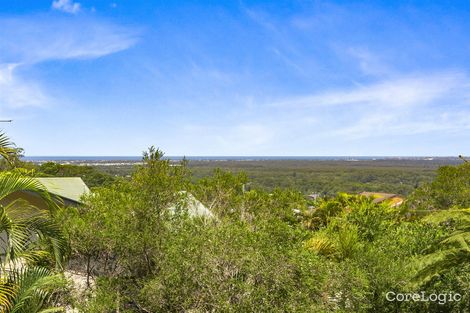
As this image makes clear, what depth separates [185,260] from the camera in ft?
21.3

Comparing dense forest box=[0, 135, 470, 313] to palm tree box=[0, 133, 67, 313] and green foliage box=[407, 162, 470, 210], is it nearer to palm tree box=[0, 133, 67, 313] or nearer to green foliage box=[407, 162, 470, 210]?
palm tree box=[0, 133, 67, 313]

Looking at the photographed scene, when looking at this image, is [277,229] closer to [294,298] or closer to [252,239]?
[252,239]

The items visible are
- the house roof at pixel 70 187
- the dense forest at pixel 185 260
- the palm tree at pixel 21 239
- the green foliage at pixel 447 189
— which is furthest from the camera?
the green foliage at pixel 447 189

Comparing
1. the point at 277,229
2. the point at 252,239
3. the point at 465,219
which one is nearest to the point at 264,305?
the point at 252,239

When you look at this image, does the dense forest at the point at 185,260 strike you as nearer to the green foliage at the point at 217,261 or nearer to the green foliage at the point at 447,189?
the green foliage at the point at 217,261

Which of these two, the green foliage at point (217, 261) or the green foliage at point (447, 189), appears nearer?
the green foliage at point (217, 261)

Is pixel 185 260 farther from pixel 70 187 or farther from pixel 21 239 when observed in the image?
pixel 70 187

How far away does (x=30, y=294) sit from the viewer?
16.2 feet

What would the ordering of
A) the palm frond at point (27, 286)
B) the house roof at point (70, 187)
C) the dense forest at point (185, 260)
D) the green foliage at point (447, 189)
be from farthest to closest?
the green foliage at point (447, 189)
the house roof at point (70, 187)
the dense forest at point (185, 260)
the palm frond at point (27, 286)

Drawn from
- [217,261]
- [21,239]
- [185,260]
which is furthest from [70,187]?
[21,239]

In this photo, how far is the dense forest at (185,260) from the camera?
511 centimetres

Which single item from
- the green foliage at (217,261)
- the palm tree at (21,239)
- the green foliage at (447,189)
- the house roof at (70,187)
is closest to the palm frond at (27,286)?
the palm tree at (21,239)

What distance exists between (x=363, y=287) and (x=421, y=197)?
28702 mm

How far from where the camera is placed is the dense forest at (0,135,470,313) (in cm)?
511
